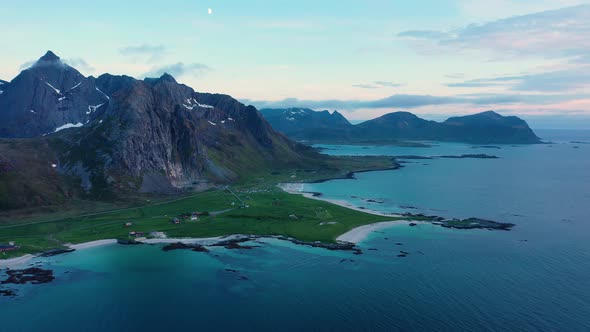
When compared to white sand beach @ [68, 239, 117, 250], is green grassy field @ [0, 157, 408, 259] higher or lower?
higher

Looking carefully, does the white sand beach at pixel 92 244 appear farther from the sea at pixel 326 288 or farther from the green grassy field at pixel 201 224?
the sea at pixel 326 288

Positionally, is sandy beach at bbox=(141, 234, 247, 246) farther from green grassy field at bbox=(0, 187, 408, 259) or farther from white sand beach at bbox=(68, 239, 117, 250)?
white sand beach at bbox=(68, 239, 117, 250)

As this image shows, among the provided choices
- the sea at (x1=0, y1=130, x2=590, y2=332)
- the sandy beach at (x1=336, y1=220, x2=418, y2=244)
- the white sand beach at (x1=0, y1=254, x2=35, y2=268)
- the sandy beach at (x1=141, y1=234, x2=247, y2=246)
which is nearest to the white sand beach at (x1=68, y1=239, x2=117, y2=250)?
the sea at (x1=0, y1=130, x2=590, y2=332)

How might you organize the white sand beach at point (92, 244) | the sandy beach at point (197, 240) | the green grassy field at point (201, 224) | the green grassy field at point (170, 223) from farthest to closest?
the green grassy field at point (170, 223) < the green grassy field at point (201, 224) < the sandy beach at point (197, 240) < the white sand beach at point (92, 244)

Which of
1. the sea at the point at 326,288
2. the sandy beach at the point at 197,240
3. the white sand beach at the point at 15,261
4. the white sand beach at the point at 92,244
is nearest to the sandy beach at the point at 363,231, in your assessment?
the sea at the point at 326,288

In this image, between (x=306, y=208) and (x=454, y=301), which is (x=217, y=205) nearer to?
(x=306, y=208)

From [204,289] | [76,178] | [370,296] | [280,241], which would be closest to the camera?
[370,296]

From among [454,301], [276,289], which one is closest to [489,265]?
[454,301]
